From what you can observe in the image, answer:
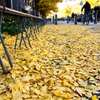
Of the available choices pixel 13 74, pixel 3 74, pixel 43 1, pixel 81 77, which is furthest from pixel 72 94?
pixel 43 1

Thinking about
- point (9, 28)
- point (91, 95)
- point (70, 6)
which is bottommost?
point (91, 95)

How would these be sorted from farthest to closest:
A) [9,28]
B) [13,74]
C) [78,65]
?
[9,28] → [78,65] → [13,74]

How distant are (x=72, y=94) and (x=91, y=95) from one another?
0.25 meters

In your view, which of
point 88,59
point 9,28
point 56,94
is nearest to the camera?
point 56,94

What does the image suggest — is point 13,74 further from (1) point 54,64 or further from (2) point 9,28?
(2) point 9,28

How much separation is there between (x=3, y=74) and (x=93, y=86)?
1.44 meters

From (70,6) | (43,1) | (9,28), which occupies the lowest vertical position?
(9,28)

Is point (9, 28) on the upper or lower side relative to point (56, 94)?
upper

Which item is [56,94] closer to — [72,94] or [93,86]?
[72,94]

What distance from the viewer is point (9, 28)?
6.27m

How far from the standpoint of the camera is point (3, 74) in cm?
211

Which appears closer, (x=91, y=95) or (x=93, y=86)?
(x=91, y=95)

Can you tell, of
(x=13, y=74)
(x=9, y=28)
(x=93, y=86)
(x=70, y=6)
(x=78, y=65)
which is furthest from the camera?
(x=70, y=6)

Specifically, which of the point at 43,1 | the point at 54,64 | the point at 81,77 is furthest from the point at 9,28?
the point at 43,1
